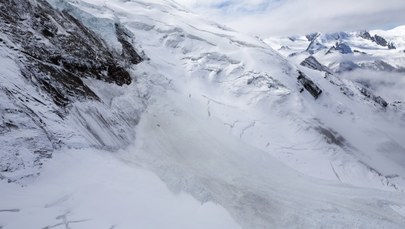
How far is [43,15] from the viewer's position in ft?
107

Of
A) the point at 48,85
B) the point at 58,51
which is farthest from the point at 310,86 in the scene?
the point at 48,85

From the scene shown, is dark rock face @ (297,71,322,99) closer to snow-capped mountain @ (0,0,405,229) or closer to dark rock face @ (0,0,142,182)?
snow-capped mountain @ (0,0,405,229)

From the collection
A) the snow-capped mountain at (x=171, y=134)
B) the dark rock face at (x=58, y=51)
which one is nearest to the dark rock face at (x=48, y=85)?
the dark rock face at (x=58, y=51)

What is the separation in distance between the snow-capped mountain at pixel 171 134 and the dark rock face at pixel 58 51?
0.44ft

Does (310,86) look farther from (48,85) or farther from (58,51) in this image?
(48,85)

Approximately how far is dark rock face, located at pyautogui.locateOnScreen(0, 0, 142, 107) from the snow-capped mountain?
0.13m

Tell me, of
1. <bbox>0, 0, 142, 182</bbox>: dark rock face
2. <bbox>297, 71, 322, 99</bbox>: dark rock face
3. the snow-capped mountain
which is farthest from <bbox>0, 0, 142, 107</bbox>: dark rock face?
<bbox>297, 71, 322, 99</bbox>: dark rock face

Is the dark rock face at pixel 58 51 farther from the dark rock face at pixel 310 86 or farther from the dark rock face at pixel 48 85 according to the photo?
the dark rock face at pixel 310 86

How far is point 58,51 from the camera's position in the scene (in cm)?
3038

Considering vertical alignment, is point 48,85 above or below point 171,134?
above

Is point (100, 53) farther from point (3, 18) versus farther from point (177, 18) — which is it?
point (177, 18)

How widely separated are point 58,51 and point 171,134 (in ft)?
35.7

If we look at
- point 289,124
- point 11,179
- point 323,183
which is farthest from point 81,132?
point 289,124

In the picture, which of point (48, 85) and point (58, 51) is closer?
point (48, 85)
